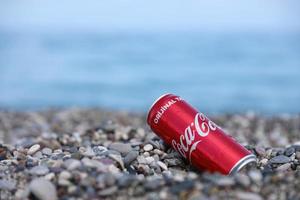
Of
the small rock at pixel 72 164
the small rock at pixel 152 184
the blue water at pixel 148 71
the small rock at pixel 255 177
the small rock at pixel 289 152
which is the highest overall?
the small rock at pixel 255 177

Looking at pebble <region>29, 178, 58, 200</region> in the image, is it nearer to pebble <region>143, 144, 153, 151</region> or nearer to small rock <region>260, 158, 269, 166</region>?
pebble <region>143, 144, 153, 151</region>

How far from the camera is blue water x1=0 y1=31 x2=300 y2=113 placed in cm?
1405

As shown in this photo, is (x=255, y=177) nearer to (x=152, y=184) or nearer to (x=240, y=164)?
(x=240, y=164)

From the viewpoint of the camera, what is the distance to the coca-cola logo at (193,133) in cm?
326

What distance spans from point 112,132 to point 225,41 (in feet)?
70.4

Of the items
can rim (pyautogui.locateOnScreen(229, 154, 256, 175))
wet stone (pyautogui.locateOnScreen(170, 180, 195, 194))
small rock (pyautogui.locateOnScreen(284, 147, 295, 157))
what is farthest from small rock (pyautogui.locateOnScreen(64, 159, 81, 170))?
small rock (pyautogui.locateOnScreen(284, 147, 295, 157))

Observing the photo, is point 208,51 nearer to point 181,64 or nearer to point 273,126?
point 181,64

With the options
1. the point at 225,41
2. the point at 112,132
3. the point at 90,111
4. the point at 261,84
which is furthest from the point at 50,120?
the point at 225,41

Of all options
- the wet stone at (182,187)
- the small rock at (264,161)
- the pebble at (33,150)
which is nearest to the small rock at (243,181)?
the wet stone at (182,187)

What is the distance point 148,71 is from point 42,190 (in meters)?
16.0

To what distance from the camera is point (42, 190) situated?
9.10 feet

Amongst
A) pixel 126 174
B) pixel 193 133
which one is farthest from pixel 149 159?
pixel 126 174

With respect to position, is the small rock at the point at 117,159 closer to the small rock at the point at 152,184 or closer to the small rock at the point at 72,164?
the small rock at the point at 72,164

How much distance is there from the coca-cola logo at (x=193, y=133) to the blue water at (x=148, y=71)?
6.88m
